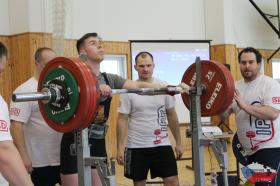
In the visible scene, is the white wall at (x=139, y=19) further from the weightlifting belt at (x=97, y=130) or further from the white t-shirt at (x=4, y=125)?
the white t-shirt at (x=4, y=125)

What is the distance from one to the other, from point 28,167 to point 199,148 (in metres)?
1.19

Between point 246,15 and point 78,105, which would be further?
point 246,15

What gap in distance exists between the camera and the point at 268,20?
32.1 ft

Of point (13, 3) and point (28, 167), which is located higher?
point (13, 3)

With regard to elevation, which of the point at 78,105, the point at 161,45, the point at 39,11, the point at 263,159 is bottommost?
the point at 263,159

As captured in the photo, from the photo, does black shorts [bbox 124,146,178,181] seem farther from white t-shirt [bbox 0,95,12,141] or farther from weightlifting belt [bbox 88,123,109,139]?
white t-shirt [bbox 0,95,12,141]

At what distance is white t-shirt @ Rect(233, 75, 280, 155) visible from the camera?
333 centimetres

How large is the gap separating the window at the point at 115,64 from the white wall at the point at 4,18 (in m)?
1.81

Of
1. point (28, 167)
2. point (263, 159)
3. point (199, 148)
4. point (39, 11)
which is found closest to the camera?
point (199, 148)

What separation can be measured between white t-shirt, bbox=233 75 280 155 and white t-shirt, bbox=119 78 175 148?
2.14ft

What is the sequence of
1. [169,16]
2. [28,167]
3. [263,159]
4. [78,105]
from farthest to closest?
[169,16]
[263,159]
[28,167]
[78,105]

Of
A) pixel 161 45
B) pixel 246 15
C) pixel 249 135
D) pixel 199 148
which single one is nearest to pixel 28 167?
pixel 199 148

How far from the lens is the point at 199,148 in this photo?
2807 millimetres

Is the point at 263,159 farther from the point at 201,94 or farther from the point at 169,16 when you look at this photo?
the point at 169,16
